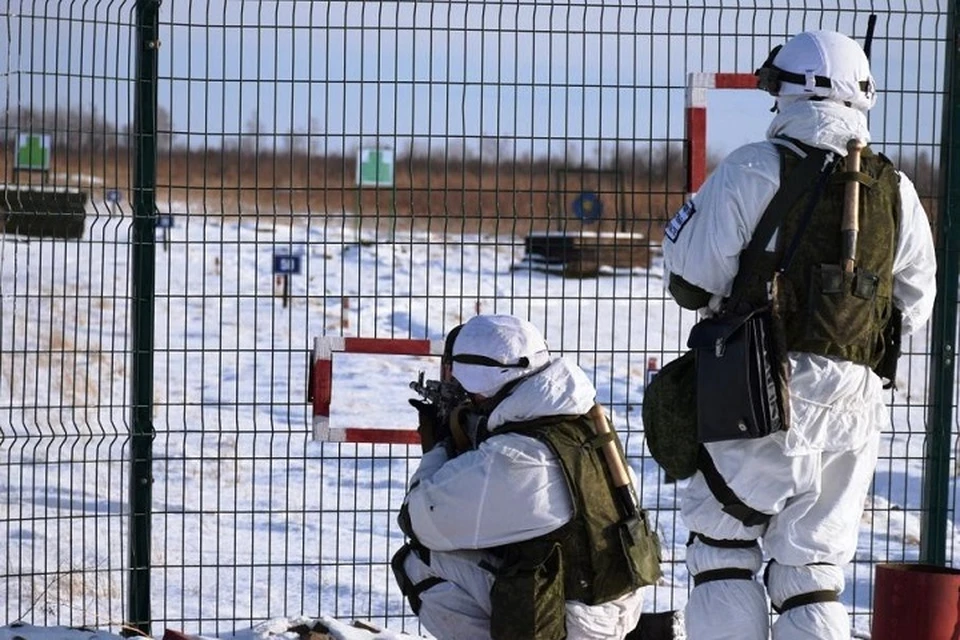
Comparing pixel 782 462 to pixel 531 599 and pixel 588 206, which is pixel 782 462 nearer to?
pixel 531 599

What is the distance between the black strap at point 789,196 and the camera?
4.84m

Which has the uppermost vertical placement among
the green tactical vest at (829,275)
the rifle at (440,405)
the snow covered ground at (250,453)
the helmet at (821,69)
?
the helmet at (821,69)

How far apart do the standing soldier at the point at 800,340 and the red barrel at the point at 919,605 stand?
0.50 m

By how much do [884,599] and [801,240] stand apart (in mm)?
1320

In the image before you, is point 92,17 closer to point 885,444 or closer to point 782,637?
point 782,637

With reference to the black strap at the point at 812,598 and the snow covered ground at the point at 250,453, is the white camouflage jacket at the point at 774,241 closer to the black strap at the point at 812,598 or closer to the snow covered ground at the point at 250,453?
the black strap at the point at 812,598

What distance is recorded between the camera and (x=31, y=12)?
625 cm

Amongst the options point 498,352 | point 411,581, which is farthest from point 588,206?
point 411,581

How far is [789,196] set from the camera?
15.9ft

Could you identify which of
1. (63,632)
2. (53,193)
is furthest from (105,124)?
(63,632)

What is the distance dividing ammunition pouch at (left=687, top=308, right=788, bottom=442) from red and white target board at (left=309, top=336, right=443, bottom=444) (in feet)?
5.33

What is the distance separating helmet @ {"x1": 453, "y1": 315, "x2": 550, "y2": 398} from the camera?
510cm

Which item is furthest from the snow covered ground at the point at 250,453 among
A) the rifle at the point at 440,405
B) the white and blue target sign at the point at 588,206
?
the rifle at the point at 440,405

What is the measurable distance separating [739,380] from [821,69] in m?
0.94
